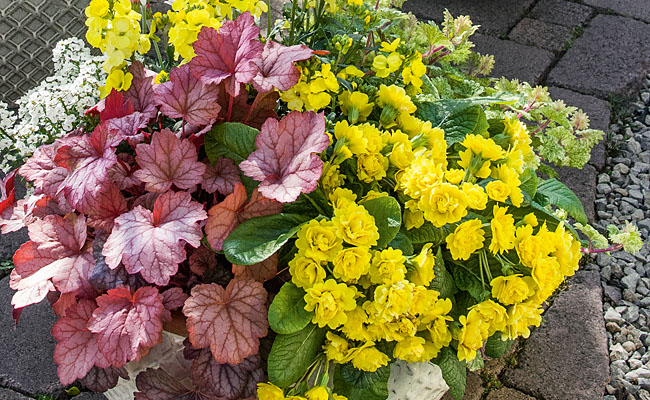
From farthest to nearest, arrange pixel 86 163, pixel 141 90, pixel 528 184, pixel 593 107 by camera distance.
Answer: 1. pixel 593 107
2. pixel 528 184
3. pixel 141 90
4. pixel 86 163

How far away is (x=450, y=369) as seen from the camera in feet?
3.95

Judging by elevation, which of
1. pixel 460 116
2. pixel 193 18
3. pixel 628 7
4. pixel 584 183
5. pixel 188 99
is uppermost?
pixel 193 18

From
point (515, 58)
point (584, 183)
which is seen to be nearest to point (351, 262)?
point (584, 183)

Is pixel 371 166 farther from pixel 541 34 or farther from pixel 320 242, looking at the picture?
pixel 541 34

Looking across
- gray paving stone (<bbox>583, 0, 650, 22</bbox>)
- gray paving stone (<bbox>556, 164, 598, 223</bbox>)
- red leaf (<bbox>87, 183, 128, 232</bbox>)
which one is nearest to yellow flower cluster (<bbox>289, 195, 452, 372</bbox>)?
red leaf (<bbox>87, 183, 128, 232</bbox>)

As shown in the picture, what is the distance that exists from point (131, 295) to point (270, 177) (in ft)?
1.04

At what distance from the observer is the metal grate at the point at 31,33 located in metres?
2.23

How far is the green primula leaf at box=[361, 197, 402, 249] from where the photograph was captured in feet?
3.71

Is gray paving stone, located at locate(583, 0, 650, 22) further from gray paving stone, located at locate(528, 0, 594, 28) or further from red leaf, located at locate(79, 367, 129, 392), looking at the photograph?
red leaf, located at locate(79, 367, 129, 392)

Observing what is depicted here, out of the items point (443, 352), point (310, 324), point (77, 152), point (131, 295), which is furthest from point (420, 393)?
A: point (77, 152)

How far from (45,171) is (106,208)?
0.18 metres

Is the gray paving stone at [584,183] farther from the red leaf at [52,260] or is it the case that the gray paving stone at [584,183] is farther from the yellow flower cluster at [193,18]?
the red leaf at [52,260]

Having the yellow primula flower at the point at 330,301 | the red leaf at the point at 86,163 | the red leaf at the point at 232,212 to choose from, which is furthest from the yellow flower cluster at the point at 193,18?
the yellow primula flower at the point at 330,301

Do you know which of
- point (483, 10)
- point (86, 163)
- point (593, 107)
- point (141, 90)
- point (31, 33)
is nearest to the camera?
point (86, 163)
